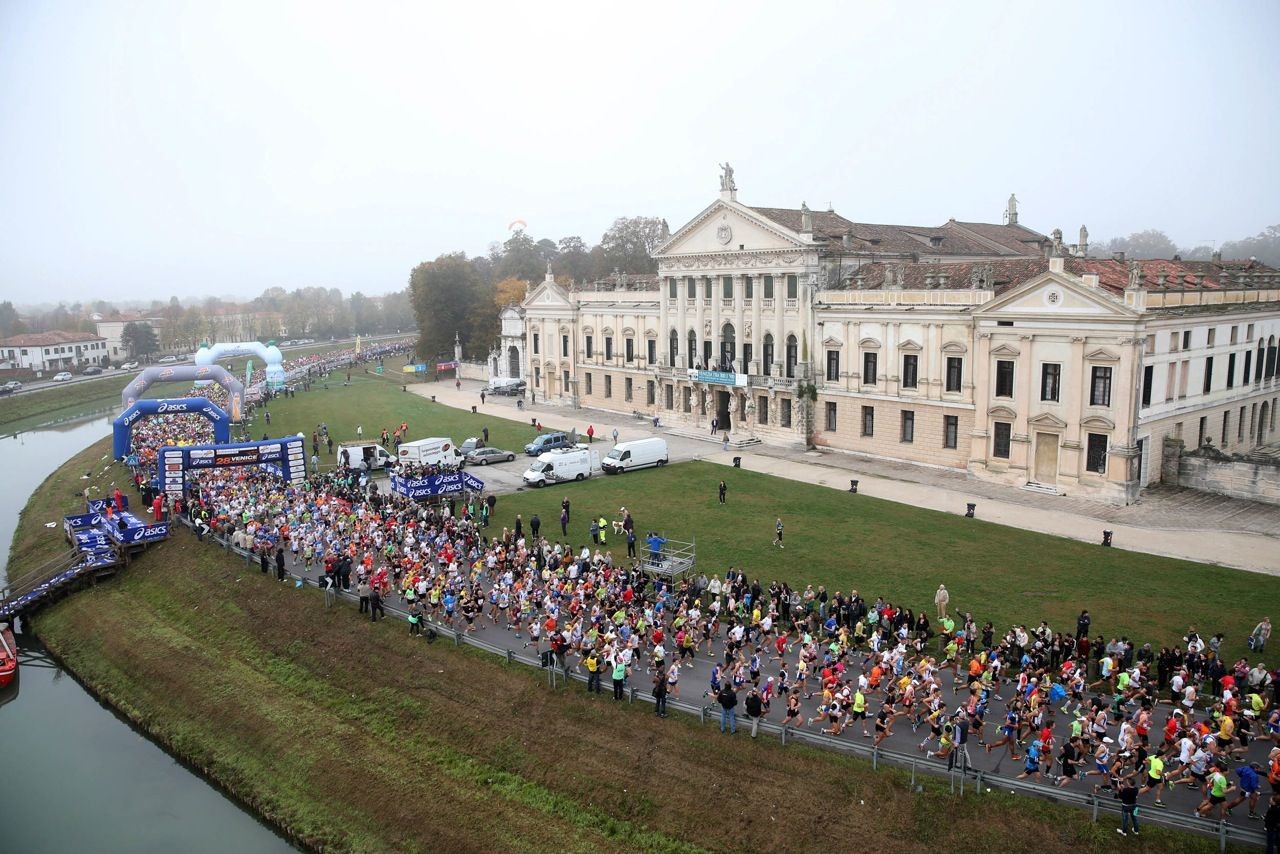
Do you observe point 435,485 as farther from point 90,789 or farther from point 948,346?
point 948,346

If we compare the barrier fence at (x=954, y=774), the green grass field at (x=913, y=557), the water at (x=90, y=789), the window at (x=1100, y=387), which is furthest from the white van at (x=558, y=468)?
the window at (x=1100, y=387)

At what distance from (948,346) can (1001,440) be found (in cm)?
521

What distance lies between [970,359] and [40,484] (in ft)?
178

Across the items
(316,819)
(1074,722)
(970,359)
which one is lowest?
(316,819)

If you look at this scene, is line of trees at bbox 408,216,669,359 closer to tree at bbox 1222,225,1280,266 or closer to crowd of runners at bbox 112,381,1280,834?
crowd of runners at bbox 112,381,1280,834

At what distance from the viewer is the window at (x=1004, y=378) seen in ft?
136

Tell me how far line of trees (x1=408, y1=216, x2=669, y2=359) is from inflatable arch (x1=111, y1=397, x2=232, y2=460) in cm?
3795

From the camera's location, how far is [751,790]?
63.3 ft

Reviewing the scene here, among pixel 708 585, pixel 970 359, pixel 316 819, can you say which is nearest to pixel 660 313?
pixel 970 359

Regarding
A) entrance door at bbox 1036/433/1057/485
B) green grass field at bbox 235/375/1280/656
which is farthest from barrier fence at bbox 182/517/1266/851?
entrance door at bbox 1036/433/1057/485

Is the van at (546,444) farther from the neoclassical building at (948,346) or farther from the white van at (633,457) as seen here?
the neoclassical building at (948,346)

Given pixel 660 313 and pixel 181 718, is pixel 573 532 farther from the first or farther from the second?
pixel 660 313

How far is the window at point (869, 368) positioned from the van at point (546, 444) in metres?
16.9

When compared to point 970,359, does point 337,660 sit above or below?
below
